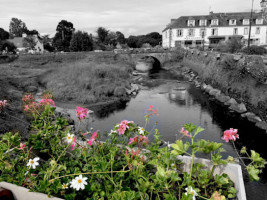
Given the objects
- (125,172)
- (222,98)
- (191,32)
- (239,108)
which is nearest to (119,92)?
(222,98)

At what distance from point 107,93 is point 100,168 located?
48.2 feet

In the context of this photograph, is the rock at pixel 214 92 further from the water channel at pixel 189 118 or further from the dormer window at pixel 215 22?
the dormer window at pixel 215 22

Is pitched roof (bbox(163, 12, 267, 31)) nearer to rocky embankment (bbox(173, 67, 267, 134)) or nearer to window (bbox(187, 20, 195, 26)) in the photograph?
window (bbox(187, 20, 195, 26))

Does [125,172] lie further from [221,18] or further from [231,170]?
[221,18]

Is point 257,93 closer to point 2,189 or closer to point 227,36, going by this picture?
point 2,189

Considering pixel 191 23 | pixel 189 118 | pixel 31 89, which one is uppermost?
pixel 191 23

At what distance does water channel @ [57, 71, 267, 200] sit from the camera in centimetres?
906

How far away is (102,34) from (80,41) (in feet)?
60.8

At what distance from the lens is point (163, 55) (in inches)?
1480

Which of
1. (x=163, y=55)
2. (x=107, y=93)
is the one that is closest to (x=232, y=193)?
(x=107, y=93)

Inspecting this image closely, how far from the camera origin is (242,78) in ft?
50.5

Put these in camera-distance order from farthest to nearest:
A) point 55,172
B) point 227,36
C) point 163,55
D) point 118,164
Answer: point 227,36
point 163,55
point 118,164
point 55,172

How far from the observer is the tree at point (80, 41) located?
4295 centimetres

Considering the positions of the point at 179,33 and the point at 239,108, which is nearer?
the point at 239,108
